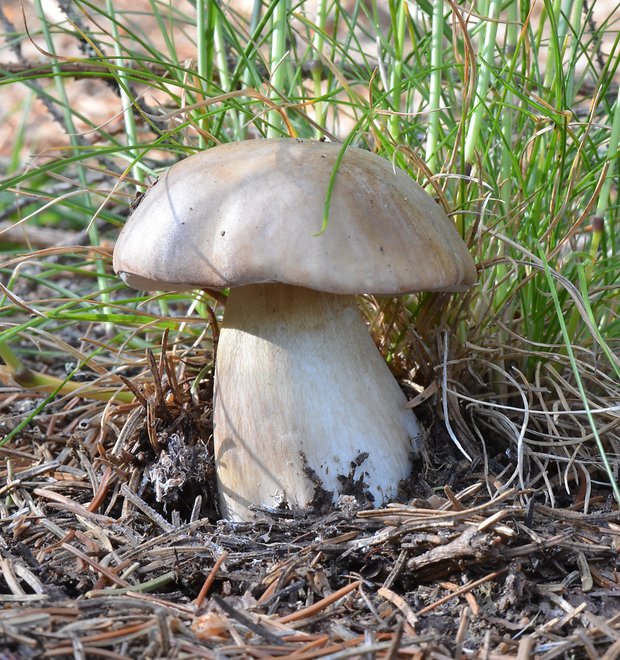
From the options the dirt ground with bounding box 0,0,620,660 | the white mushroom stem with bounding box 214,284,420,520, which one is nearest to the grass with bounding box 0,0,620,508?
the dirt ground with bounding box 0,0,620,660

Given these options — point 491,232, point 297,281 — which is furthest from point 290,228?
point 491,232

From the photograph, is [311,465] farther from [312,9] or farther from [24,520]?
[312,9]

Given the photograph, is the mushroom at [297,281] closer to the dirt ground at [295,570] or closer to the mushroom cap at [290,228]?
the mushroom cap at [290,228]

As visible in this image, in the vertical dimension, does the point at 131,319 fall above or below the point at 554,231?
below

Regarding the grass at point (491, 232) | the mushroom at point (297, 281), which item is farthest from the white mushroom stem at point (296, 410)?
the grass at point (491, 232)

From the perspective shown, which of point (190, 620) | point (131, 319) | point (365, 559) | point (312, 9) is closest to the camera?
point (190, 620)

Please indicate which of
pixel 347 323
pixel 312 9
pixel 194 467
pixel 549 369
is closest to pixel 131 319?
pixel 194 467

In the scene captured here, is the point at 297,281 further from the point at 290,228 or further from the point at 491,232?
the point at 491,232

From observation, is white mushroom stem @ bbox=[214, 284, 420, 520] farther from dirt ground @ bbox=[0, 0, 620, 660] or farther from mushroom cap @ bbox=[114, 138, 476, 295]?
mushroom cap @ bbox=[114, 138, 476, 295]
